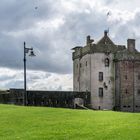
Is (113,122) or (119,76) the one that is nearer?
(113,122)

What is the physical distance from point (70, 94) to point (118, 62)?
11378 mm

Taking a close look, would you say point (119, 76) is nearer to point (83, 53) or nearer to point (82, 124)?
point (83, 53)

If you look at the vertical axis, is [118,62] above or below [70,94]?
above

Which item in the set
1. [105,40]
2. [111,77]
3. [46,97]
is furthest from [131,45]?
[46,97]

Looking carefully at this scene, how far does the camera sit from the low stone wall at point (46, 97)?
3137 inches

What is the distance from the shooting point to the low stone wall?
261ft

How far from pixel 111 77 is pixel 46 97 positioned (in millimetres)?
13750

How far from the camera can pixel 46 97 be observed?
280ft

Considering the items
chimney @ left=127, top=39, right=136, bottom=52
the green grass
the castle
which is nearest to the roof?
the castle

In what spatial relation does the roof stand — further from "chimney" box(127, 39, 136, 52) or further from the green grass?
the green grass

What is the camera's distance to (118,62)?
9219cm

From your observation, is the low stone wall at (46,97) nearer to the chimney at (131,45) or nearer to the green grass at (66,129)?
the chimney at (131,45)

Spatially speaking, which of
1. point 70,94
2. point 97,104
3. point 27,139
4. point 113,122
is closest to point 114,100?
point 97,104

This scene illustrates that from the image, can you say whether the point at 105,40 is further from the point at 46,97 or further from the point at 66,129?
the point at 66,129
